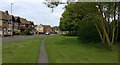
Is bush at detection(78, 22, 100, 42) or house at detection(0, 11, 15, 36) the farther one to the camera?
house at detection(0, 11, 15, 36)

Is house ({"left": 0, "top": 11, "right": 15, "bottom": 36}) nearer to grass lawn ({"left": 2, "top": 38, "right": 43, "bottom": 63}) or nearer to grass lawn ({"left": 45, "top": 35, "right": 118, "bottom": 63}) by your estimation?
grass lawn ({"left": 2, "top": 38, "right": 43, "bottom": 63})

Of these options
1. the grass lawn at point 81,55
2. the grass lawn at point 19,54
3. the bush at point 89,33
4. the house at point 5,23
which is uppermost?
the house at point 5,23

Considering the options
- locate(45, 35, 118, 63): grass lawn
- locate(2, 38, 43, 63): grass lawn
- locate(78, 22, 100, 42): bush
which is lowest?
locate(45, 35, 118, 63): grass lawn

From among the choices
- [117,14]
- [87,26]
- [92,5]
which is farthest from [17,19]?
[92,5]

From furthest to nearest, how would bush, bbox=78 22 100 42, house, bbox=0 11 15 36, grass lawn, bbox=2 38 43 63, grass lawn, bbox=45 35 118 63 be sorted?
1. house, bbox=0 11 15 36
2. bush, bbox=78 22 100 42
3. grass lawn, bbox=45 35 118 63
4. grass lawn, bbox=2 38 43 63

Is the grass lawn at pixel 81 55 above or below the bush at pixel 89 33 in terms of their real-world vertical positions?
below

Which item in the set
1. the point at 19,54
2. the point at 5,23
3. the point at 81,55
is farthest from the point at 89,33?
the point at 5,23

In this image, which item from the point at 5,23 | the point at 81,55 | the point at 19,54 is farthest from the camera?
the point at 5,23

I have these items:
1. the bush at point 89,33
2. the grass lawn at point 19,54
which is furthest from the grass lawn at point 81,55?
the bush at point 89,33

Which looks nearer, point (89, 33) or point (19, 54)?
point (19, 54)

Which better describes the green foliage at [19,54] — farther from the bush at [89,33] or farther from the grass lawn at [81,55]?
the bush at [89,33]

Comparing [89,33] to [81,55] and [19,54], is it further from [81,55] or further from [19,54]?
[19,54]

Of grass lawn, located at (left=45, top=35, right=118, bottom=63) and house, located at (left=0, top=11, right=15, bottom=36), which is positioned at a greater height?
house, located at (left=0, top=11, right=15, bottom=36)

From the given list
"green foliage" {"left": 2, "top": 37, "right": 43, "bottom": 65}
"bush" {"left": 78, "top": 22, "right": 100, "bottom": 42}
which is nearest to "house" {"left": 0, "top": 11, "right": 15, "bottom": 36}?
"bush" {"left": 78, "top": 22, "right": 100, "bottom": 42}
